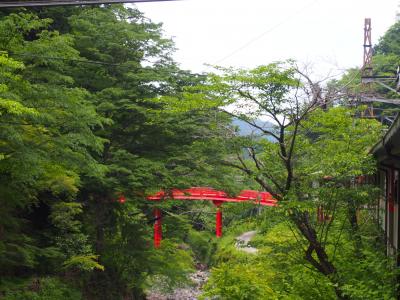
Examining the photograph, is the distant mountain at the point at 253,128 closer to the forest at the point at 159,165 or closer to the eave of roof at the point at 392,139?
the forest at the point at 159,165

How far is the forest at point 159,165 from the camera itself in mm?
9258

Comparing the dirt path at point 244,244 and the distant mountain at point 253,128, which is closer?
the distant mountain at point 253,128

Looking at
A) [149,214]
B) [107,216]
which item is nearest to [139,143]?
[107,216]

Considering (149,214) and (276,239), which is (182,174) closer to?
(149,214)

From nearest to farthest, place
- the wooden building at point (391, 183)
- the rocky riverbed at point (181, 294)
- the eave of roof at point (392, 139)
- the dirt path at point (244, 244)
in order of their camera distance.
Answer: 1. the eave of roof at point (392, 139)
2. the wooden building at point (391, 183)
3. the dirt path at point (244, 244)
4. the rocky riverbed at point (181, 294)

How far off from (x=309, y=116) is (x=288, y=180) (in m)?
1.54

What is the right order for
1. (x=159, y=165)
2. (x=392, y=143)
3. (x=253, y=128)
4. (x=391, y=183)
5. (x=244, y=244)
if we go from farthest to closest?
(x=159, y=165), (x=244, y=244), (x=253, y=128), (x=391, y=183), (x=392, y=143)

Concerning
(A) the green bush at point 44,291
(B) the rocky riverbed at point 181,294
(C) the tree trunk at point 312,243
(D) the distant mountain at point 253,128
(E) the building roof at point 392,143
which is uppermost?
(D) the distant mountain at point 253,128

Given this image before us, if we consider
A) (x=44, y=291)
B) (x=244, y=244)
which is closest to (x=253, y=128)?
(x=244, y=244)

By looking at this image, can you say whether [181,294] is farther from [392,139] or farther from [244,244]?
[392,139]

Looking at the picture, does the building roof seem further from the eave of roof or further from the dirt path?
the dirt path

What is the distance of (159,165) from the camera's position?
1595 centimetres

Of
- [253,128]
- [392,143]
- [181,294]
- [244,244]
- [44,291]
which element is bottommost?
[181,294]

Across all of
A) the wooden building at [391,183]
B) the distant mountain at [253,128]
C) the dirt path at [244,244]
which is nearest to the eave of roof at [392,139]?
the wooden building at [391,183]
